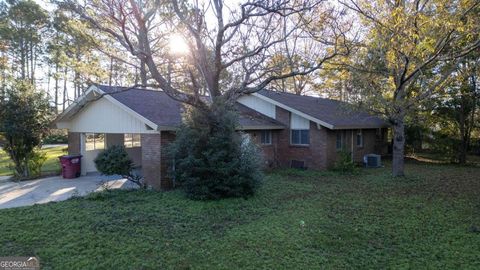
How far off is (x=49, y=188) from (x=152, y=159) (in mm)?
3921

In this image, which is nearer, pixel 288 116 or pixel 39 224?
pixel 39 224

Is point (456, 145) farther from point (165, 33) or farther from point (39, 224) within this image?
point (39, 224)

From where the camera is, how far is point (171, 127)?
34.3 feet

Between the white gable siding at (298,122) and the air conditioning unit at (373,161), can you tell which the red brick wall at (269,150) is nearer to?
the white gable siding at (298,122)

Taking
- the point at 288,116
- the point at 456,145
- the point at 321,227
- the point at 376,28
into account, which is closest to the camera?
the point at 321,227

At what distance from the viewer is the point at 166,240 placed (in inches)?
227

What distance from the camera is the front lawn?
4941mm

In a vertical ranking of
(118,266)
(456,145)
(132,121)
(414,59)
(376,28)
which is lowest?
(118,266)

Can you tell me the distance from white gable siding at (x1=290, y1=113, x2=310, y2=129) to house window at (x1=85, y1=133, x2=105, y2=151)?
916 centimetres

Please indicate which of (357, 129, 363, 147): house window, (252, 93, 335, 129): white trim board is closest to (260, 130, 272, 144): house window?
(252, 93, 335, 129): white trim board

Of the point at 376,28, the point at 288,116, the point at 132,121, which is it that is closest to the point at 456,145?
the point at 288,116

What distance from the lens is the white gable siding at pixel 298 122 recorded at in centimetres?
1569

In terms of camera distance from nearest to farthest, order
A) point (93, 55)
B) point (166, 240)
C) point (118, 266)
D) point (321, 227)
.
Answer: point (118, 266), point (166, 240), point (321, 227), point (93, 55)

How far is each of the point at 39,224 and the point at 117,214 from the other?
1516 mm
